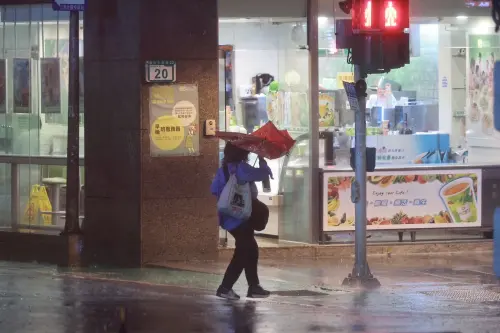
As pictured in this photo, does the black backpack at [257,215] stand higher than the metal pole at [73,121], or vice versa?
the metal pole at [73,121]

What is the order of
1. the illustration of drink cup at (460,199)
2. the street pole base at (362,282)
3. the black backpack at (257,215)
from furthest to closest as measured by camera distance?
the illustration of drink cup at (460,199), the street pole base at (362,282), the black backpack at (257,215)

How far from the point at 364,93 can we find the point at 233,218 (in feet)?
7.62

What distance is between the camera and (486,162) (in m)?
15.6

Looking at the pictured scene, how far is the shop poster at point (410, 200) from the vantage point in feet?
49.0

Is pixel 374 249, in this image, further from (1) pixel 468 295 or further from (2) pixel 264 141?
(2) pixel 264 141

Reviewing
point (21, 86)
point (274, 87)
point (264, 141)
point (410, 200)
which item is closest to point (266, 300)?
point (264, 141)

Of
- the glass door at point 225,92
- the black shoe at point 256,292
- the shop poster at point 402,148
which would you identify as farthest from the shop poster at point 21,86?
the black shoe at point 256,292

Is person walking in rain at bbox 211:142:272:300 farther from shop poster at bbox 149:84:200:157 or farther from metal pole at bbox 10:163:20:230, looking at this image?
metal pole at bbox 10:163:20:230

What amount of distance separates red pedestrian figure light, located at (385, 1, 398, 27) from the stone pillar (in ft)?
9.88

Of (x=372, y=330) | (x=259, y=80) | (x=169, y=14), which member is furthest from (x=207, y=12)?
(x=372, y=330)

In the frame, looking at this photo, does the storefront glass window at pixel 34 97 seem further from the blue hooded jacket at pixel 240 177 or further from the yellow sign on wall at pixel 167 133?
the blue hooded jacket at pixel 240 177

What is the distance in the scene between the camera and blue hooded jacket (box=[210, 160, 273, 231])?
37.7ft

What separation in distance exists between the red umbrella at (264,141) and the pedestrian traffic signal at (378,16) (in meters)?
1.52

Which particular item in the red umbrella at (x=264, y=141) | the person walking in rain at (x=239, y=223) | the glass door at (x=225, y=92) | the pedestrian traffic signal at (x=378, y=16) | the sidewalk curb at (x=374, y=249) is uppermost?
the pedestrian traffic signal at (x=378, y=16)
